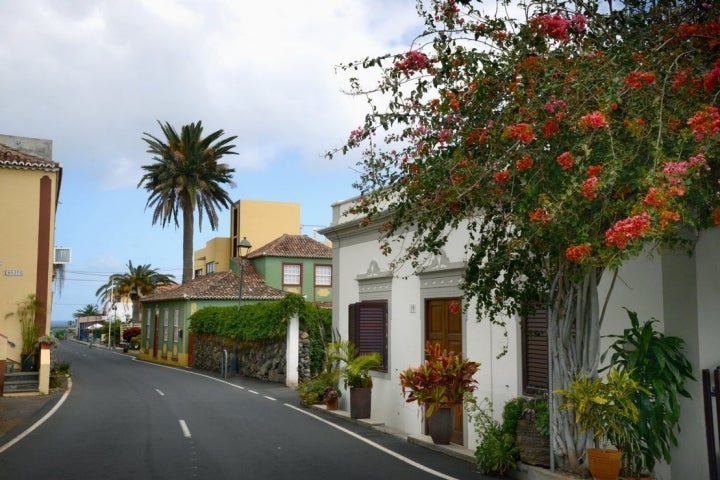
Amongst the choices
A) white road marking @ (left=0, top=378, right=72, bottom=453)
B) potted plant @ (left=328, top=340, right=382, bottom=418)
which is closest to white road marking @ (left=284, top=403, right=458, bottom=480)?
potted plant @ (left=328, top=340, right=382, bottom=418)

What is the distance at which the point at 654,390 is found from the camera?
782 cm

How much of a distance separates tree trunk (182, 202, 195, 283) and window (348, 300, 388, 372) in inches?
1123

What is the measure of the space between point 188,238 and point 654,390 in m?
38.2

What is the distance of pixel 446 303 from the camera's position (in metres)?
13.6

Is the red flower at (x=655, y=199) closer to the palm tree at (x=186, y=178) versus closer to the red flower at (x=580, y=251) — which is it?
the red flower at (x=580, y=251)

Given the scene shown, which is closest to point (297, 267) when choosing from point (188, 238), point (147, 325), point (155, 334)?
point (188, 238)

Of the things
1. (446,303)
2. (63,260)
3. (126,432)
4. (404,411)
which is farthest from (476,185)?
(63,260)

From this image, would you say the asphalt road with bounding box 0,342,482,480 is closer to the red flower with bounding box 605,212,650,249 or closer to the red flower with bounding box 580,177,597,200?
the red flower with bounding box 580,177,597,200

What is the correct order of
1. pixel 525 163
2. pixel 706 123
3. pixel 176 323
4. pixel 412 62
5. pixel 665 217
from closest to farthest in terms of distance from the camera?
pixel 665 217 → pixel 706 123 → pixel 525 163 → pixel 412 62 → pixel 176 323

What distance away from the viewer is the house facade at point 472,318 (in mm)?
8094

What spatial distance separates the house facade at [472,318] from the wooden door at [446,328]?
0.02 meters

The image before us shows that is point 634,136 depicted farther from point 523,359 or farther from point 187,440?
point 187,440

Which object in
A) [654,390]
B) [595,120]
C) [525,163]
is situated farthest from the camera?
[654,390]

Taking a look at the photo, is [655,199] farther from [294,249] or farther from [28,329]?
[294,249]
